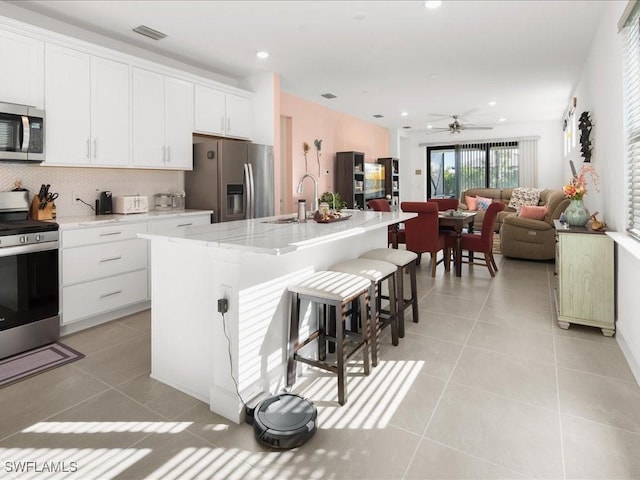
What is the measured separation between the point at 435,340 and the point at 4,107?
3.66 meters

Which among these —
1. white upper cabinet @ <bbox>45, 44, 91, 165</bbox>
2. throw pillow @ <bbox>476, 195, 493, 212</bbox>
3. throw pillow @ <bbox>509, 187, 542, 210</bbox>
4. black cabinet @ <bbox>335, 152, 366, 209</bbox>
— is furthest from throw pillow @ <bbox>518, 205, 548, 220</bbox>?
white upper cabinet @ <bbox>45, 44, 91, 165</bbox>

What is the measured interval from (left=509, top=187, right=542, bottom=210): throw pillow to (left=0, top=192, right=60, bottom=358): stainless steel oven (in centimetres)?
848

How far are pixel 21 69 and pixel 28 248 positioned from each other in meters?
1.40

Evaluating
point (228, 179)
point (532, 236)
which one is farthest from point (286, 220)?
point (532, 236)

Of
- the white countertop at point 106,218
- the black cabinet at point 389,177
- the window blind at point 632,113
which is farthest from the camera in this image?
the black cabinet at point 389,177

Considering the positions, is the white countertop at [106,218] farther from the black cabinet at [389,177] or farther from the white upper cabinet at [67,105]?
the black cabinet at [389,177]

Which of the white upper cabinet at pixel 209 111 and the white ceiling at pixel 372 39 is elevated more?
the white ceiling at pixel 372 39

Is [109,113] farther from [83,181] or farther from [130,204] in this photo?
[130,204]

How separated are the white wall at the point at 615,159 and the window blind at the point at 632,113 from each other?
0.30 feet

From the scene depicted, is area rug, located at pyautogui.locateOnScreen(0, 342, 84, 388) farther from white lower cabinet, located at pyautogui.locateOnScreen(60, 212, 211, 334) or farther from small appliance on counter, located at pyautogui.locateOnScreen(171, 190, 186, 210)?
small appliance on counter, located at pyautogui.locateOnScreen(171, 190, 186, 210)

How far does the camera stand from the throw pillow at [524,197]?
8406 millimetres

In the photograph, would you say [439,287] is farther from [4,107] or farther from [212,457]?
[4,107]

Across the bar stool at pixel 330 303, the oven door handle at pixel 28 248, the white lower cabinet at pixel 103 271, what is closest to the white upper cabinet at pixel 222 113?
the white lower cabinet at pixel 103 271

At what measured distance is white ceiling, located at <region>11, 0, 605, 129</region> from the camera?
3359 millimetres
